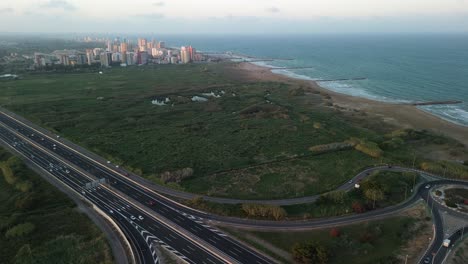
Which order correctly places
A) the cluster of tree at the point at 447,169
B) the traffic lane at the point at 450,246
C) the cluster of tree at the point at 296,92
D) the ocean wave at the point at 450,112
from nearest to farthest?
the traffic lane at the point at 450,246
the cluster of tree at the point at 447,169
the ocean wave at the point at 450,112
the cluster of tree at the point at 296,92

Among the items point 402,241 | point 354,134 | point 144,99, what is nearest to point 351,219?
point 402,241

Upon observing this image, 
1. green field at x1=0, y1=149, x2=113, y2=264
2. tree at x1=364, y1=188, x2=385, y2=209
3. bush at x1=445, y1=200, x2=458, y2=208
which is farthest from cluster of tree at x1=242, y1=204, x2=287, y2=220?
bush at x1=445, y1=200, x2=458, y2=208

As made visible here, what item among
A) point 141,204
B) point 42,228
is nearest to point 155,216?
point 141,204

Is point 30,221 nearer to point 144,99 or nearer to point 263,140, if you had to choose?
point 263,140

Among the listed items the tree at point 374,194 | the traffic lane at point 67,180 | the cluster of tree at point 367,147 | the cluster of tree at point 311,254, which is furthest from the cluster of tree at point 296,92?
the cluster of tree at point 311,254

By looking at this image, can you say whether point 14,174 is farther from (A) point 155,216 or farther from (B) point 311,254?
(B) point 311,254

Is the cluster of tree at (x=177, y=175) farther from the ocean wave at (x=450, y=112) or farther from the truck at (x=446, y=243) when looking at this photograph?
the ocean wave at (x=450, y=112)
